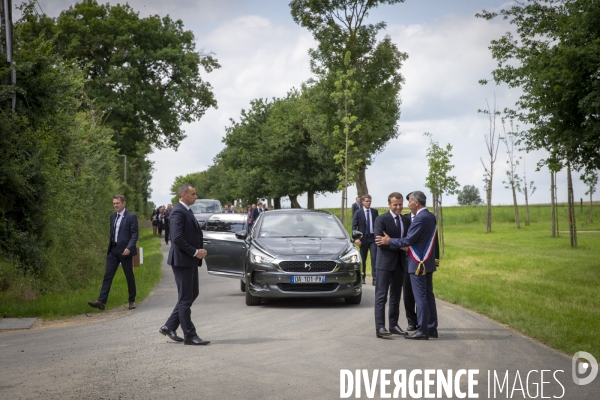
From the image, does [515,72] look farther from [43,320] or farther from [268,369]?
[268,369]

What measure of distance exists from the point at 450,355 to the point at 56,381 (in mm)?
4035

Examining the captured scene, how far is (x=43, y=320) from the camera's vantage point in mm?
12242

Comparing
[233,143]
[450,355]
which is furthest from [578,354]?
[233,143]

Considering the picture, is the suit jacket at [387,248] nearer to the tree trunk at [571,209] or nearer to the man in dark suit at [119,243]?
the man in dark suit at [119,243]

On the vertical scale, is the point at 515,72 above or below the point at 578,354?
above

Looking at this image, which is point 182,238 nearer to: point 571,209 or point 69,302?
point 69,302

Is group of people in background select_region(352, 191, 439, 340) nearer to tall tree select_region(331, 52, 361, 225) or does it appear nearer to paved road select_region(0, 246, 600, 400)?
paved road select_region(0, 246, 600, 400)

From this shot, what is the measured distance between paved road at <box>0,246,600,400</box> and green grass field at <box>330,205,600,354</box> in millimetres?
557

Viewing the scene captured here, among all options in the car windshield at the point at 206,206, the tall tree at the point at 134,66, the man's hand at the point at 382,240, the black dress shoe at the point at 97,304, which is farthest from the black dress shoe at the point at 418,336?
the car windshield at the point at 206,206

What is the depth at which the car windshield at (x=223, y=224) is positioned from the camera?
17203 mm

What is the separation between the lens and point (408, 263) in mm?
10000

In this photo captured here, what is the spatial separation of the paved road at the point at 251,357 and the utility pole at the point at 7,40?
19.1ft

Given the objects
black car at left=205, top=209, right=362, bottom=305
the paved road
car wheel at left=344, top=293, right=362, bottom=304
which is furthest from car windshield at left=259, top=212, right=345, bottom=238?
the paved road

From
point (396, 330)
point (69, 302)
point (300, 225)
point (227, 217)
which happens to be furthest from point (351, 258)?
point (227, 217)
